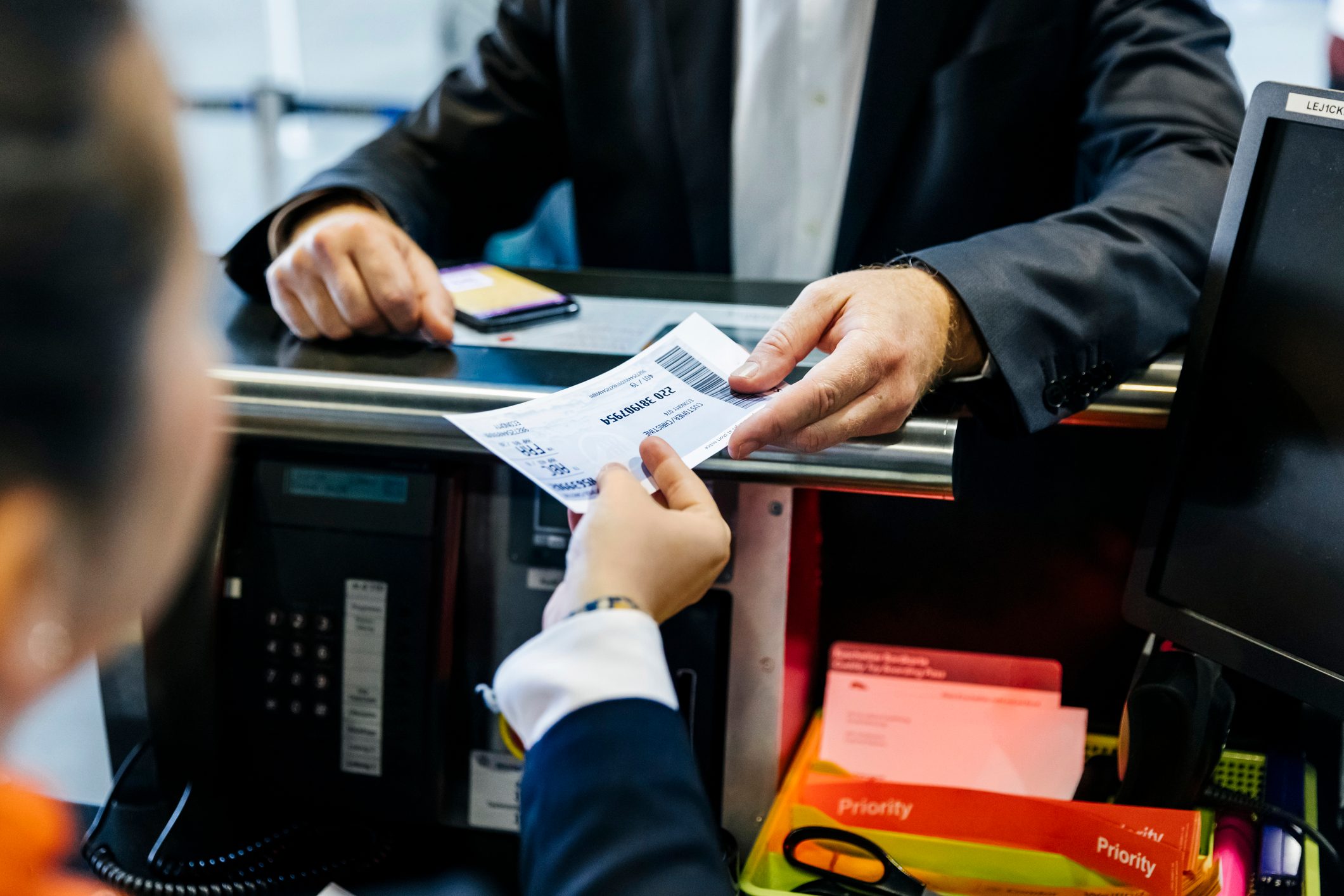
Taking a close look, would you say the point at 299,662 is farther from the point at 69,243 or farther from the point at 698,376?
the point at 69,243

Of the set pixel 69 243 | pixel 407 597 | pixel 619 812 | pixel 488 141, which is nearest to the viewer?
pixel 69 243

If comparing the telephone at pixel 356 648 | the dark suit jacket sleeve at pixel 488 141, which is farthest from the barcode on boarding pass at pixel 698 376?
the dark suit jacket sleeve at pixel 488 141

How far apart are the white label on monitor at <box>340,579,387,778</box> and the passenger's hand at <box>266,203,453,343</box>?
0.71 feet

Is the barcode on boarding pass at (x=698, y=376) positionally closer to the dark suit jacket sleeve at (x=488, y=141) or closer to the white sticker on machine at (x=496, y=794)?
the white sticker on machine at (x=496, y=794)

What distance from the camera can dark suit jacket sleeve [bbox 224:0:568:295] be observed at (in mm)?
1415

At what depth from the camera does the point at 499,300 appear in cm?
103

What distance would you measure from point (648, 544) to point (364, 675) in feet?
1.18

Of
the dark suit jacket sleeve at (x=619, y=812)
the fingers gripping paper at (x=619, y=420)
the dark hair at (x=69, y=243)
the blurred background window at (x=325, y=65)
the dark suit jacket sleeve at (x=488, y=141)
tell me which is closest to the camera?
the dark hair at (x=69, y=243)

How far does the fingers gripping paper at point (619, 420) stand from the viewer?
26.7 inches

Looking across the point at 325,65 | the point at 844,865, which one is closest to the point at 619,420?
the point at 844,865

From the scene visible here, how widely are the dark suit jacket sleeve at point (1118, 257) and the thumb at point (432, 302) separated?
15.3 inches

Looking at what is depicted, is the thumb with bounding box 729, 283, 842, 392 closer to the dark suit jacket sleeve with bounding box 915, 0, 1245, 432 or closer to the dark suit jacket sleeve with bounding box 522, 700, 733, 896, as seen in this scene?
the dark suit jacket sleeve with bounding box 915, 0, 1245, 432

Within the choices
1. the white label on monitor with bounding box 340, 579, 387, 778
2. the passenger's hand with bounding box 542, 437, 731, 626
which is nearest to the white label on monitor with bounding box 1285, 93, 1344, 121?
the passenger's hand with bounding box 542, 437, 731, 626

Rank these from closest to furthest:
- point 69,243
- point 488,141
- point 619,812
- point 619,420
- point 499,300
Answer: point 69,243, point 619,812, point 619,420, point 499,300, point 488,141
